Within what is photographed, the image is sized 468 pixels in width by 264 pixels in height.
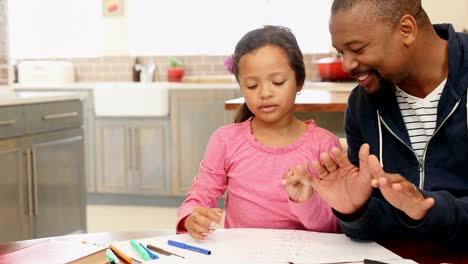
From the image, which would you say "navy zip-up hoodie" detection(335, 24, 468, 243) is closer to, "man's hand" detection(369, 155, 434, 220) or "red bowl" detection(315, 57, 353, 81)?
"man's hand" detection(369, 155, 434, 220)

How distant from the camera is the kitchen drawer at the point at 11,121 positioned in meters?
2.68

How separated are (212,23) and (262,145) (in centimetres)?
386

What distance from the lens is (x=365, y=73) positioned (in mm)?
1172

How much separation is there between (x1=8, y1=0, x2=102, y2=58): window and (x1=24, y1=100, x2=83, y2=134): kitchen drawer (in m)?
2.00

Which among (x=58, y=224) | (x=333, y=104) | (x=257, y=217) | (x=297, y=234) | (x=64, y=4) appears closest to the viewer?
(x=297, y=234)

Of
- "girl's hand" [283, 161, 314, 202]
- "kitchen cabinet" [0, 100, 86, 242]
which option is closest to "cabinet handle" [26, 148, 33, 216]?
"kitchen cabinet" [0, 100, 86, 242]

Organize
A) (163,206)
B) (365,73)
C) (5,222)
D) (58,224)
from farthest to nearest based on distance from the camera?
1. (163,206)
2. (58,224)
3. (5,222)
4. (365,73)

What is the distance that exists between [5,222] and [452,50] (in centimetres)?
223

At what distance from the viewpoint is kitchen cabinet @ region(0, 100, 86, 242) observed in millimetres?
2746

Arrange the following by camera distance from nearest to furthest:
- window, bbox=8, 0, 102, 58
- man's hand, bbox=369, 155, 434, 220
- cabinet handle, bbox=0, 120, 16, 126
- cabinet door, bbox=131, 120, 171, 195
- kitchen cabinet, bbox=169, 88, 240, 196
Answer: man's hand, bbox=369, 155, 434, 220
cabinet handle, bbox=0, 120, 16, 126
kitchen cabinet, bbox=169, 88, 240, 196
cabinet door, bbox=131, 120, 171, 195
window, bbox=8, 0, 102, 58

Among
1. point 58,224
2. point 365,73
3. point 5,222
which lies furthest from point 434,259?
point 58,224

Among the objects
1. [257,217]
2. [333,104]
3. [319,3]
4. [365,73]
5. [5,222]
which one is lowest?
[5,222]

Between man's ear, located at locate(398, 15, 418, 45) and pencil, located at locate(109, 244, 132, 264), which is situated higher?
man's ear, located at locate(398, 15, 418, 45)

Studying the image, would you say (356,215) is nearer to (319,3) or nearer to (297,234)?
(297,234)
